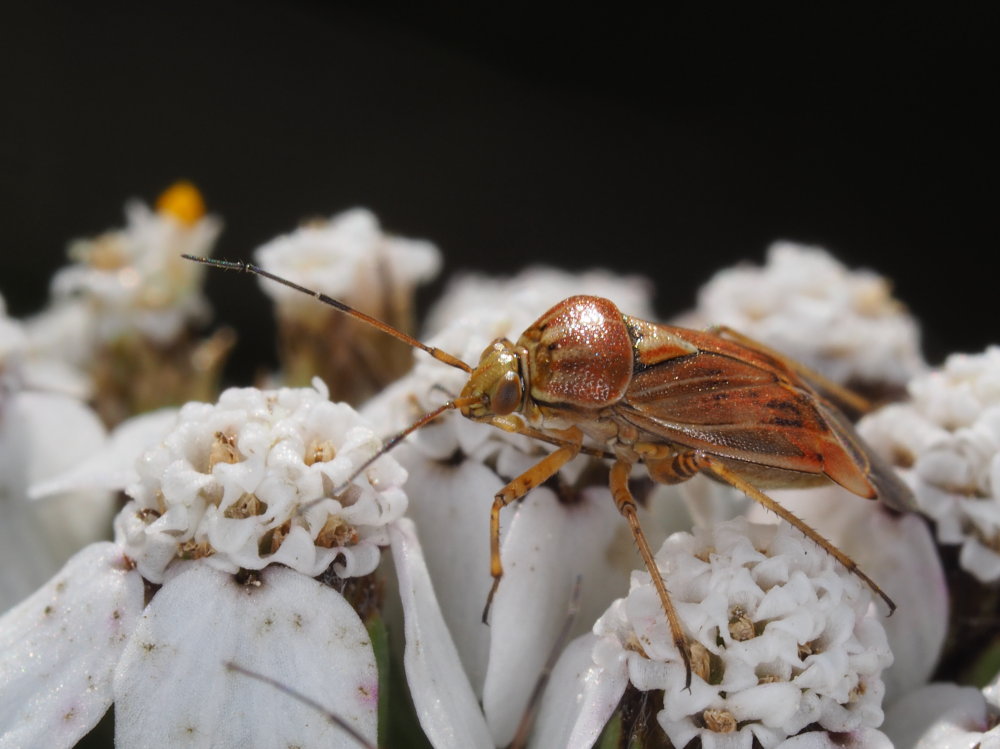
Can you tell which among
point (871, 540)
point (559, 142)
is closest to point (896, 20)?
point (559, 142)

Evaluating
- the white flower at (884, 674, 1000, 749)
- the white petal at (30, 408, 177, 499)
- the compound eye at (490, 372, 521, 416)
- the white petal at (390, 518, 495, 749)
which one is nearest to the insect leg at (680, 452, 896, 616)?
the white flower at (884, 674, 1000, 749)

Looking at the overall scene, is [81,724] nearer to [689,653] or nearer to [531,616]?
[531,616]

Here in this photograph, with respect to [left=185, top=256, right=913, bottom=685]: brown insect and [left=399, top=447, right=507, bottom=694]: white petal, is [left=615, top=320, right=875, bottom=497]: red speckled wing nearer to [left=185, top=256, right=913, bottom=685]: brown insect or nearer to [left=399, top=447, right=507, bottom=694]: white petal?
[left=185, top=256, right=913, bottom=685]: brown insect

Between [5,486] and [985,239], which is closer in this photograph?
[5,486]

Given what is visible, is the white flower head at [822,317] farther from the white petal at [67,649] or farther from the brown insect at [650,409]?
the white petal at [67,649]

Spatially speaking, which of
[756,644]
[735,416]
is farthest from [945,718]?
[735,416]

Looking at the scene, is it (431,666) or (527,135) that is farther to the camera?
(527,135)

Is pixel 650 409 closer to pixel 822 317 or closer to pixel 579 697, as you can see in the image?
pixel 579 697

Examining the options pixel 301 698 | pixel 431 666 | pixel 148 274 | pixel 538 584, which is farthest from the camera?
pixel 148 274
